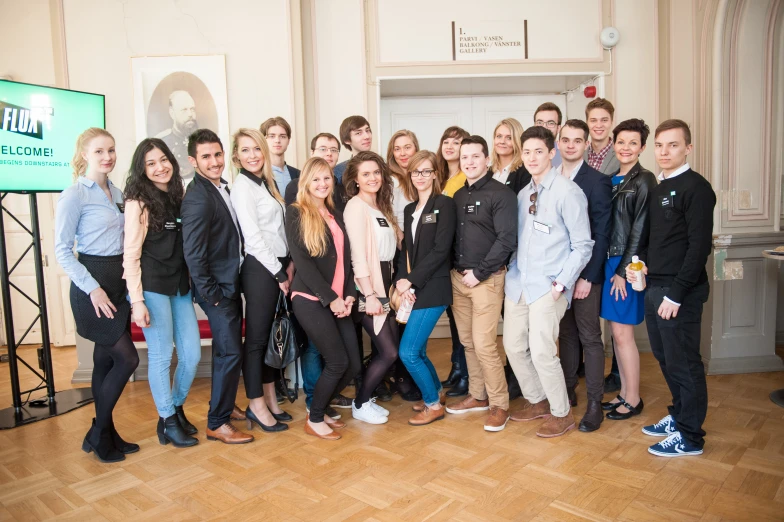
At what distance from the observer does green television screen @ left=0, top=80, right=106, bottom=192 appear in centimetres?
356

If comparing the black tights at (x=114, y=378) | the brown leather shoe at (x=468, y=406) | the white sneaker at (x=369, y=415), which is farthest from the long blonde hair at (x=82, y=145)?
the brown leather shoe at (x=468, y=406)

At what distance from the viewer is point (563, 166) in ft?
10.8

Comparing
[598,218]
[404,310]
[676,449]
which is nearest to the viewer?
[676,449]

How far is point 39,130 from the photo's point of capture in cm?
371

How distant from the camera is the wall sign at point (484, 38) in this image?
5.03m

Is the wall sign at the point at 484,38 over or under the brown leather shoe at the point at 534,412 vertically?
over

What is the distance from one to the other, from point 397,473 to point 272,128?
2.35 metres

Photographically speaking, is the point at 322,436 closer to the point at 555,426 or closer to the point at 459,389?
the point at 459,389

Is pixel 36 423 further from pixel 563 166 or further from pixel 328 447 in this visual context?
pixel 563 166

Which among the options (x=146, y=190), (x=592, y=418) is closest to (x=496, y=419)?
(x=592, y=418)

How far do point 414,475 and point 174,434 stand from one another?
1386 millimetres

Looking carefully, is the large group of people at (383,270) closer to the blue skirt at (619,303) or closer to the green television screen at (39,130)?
the blue skirt at (619,303)

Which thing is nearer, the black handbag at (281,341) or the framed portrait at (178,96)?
the black handbag at (281,341)

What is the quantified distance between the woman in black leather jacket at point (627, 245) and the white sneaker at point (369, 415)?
1346 mm
